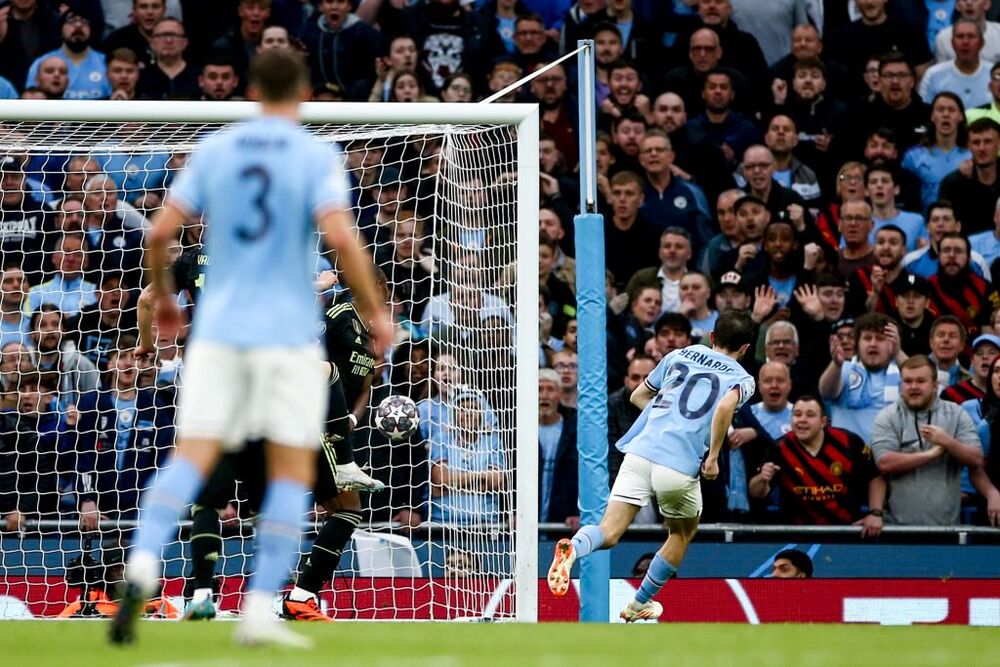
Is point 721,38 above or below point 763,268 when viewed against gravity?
above

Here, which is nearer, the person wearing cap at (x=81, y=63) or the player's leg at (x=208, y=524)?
the player's leg at (x=208, y=524)

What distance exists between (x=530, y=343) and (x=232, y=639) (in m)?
3.70

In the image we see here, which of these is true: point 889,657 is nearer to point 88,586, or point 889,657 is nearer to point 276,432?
point 276,432

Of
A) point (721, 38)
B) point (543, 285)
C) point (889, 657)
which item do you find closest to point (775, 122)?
point (721, 38)

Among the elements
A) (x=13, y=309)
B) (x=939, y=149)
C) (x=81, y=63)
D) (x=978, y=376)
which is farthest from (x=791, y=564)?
(x=81, y=63)

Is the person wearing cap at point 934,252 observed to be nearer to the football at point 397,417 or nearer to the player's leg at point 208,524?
the football at point 397,417

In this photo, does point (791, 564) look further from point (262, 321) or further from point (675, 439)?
point (262, 321)

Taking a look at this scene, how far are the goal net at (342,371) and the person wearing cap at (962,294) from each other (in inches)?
135

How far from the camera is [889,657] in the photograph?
5.82 meters

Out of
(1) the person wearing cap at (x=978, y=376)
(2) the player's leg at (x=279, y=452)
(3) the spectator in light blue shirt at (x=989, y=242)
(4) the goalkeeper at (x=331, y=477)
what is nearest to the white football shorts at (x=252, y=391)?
→ (2) the player's leg at (x=279, y=452)

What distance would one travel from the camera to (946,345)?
1146 cm

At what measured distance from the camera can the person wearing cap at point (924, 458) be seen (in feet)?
35.2

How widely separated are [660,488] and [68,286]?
4.62 meters

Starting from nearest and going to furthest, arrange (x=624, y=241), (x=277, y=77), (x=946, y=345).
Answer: (x=277, y=77) < (x=946, y=345) < (x=624, y=241)
